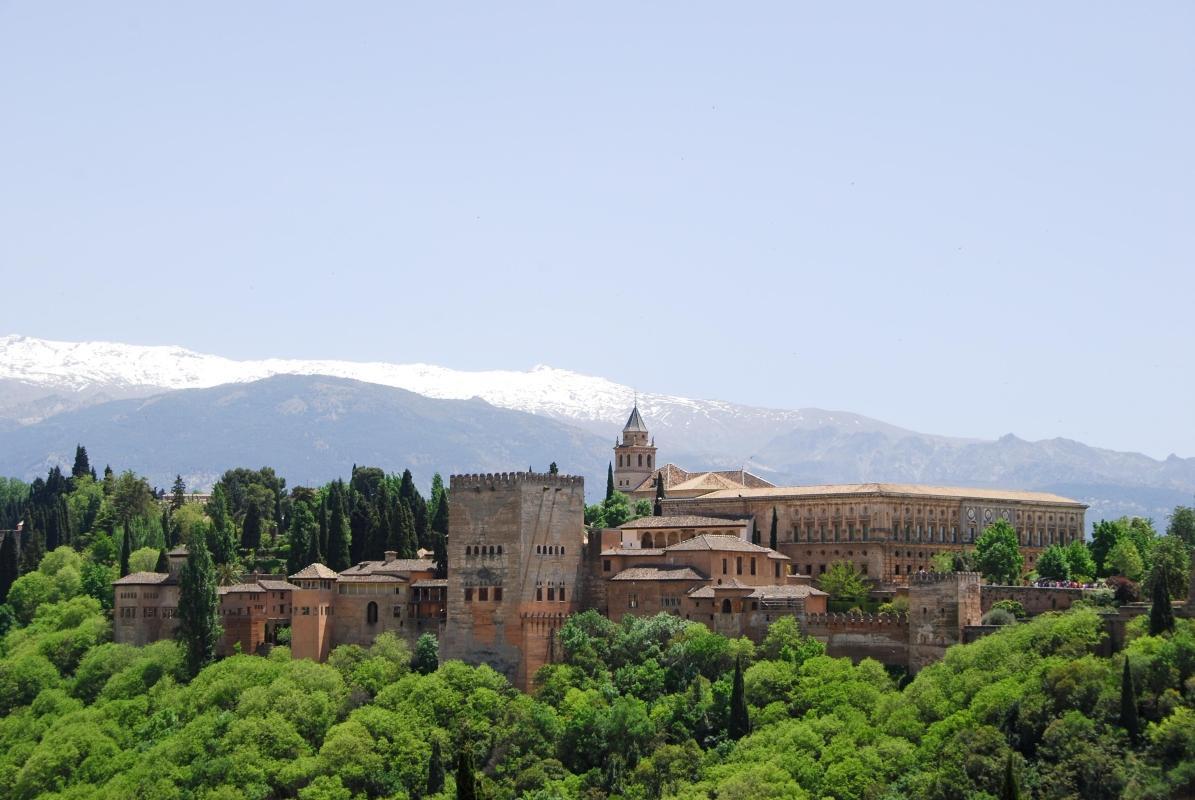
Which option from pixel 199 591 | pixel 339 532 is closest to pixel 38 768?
pixel 199 591

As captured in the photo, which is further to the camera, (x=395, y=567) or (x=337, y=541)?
(x=337, y=541)

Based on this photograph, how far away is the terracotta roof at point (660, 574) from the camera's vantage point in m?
86.5

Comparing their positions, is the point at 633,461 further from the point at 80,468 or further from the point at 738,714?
the point at 738,714

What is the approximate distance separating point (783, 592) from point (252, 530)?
153 feet

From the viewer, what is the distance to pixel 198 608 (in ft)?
302

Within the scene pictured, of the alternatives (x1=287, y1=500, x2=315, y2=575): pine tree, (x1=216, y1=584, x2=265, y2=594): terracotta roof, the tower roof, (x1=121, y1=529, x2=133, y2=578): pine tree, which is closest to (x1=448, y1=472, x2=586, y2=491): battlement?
(x1=216, y1=584, x2=265, y2=594): terracotta roof

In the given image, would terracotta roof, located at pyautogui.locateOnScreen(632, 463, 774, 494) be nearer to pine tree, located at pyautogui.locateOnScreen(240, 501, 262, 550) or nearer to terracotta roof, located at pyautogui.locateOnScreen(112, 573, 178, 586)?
pine tree, located at pyautogui.locateOnScreen(240, 501, 262, 550)

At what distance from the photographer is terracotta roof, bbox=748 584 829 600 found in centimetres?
8500

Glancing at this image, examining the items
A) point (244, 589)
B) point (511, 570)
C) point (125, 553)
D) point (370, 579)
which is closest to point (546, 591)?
point (511, 570)

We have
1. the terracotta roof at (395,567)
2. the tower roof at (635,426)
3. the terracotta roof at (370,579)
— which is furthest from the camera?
the tower roof at (635,426)

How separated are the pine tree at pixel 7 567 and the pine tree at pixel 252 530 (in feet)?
44.4

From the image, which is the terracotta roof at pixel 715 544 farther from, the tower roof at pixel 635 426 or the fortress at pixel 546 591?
the tower roof at pixel 635 426

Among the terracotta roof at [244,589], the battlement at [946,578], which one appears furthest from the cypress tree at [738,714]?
the terracotta roof at [244,589]

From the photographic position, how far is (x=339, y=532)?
103 m
